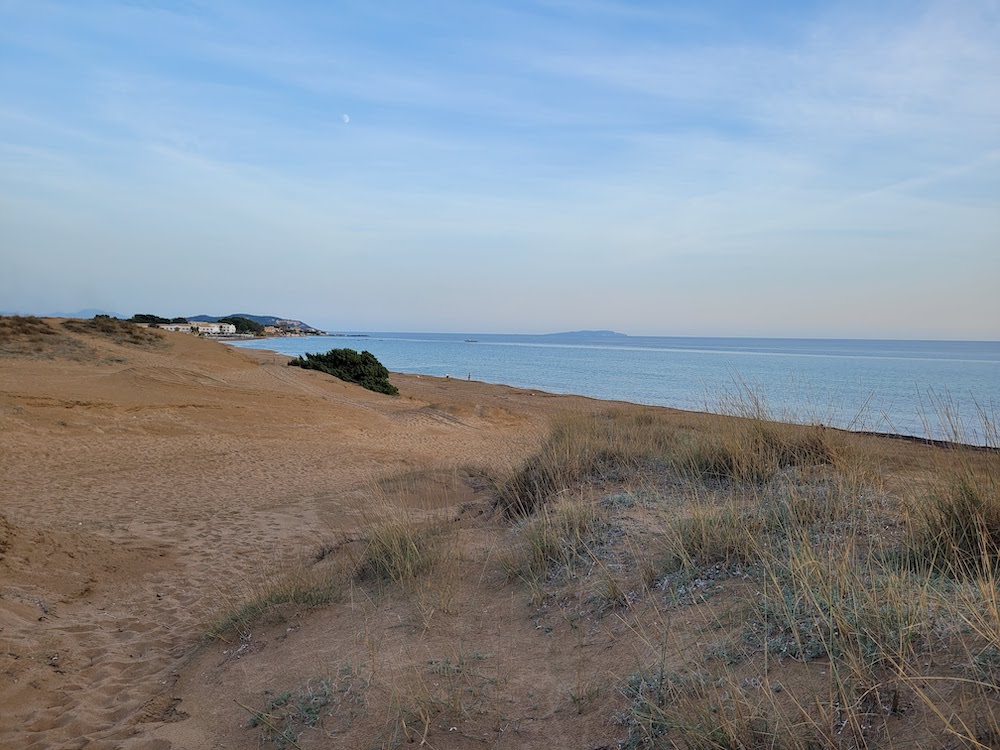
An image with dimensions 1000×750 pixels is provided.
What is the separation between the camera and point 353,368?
108ft

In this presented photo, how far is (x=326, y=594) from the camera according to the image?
5.86m

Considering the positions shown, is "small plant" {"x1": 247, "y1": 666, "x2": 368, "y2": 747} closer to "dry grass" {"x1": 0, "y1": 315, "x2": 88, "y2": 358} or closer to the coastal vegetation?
the coastal vegetation

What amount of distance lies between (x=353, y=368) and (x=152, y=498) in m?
22.5

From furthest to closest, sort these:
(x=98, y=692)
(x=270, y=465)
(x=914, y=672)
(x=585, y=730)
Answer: (x=270, y=465), (x=98, y=692), (x=585, y=730), (x=914, y=672)

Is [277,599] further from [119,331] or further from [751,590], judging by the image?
[119,331]

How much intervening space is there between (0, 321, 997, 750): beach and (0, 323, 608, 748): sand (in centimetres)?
3

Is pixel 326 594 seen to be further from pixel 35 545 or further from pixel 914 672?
pixel 914 672

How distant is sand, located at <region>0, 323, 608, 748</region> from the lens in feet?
15.5

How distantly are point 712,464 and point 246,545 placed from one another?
591cm

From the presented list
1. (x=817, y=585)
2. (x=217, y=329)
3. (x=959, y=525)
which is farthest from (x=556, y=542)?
(x=217, y=329)

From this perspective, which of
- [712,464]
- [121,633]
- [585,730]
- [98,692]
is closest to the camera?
[585,730]

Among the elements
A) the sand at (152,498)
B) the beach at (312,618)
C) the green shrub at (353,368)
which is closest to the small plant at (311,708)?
the beach at (312,618)

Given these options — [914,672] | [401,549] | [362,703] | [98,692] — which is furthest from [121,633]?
[914,672]

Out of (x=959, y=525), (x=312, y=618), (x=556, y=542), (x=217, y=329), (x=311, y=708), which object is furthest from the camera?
(x=217, y=329)
